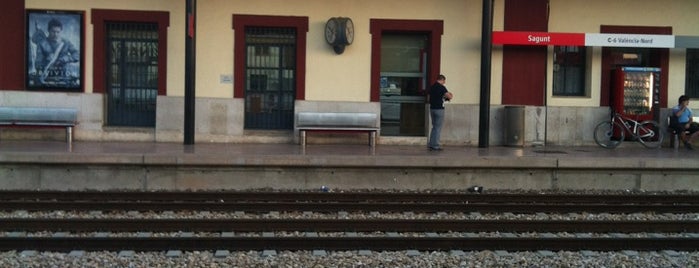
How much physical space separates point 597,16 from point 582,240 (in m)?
10.2

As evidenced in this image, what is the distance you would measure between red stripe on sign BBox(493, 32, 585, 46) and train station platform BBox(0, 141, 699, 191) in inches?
132

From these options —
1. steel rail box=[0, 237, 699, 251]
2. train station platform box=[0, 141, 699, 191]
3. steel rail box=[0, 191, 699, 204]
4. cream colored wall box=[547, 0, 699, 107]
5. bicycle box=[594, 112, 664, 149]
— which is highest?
cream colored wall box=[547, 0, 699, 107]

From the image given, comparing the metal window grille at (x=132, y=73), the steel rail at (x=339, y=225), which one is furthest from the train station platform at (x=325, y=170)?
the steel rail at (x=339, y=225)

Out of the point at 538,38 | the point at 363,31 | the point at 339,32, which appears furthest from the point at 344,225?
the point at 538,38

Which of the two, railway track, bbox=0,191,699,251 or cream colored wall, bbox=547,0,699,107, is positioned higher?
cream colored wall, bbox=547,0,699,107

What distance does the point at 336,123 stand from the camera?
55.9 feet

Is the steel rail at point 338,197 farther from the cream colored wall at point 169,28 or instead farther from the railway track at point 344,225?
the cream colored wall at point 169,28

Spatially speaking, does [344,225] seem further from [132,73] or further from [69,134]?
[132,73]

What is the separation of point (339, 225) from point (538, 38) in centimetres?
916

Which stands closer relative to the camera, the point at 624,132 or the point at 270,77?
the point at 624,132

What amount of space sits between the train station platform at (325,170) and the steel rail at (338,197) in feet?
3.92

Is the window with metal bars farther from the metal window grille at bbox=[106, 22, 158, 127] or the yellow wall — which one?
the metal window grille at bbox=[106, 22, 158, 127]

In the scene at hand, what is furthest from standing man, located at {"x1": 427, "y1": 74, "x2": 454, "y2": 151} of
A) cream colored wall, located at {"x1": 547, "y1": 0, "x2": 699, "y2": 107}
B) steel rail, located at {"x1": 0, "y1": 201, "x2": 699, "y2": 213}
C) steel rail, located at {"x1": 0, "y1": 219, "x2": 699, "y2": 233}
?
steel rail, located at {"x1": 0, "y1": 219, "x2": 699, "y2": 233}

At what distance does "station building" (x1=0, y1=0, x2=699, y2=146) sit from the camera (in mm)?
17266
